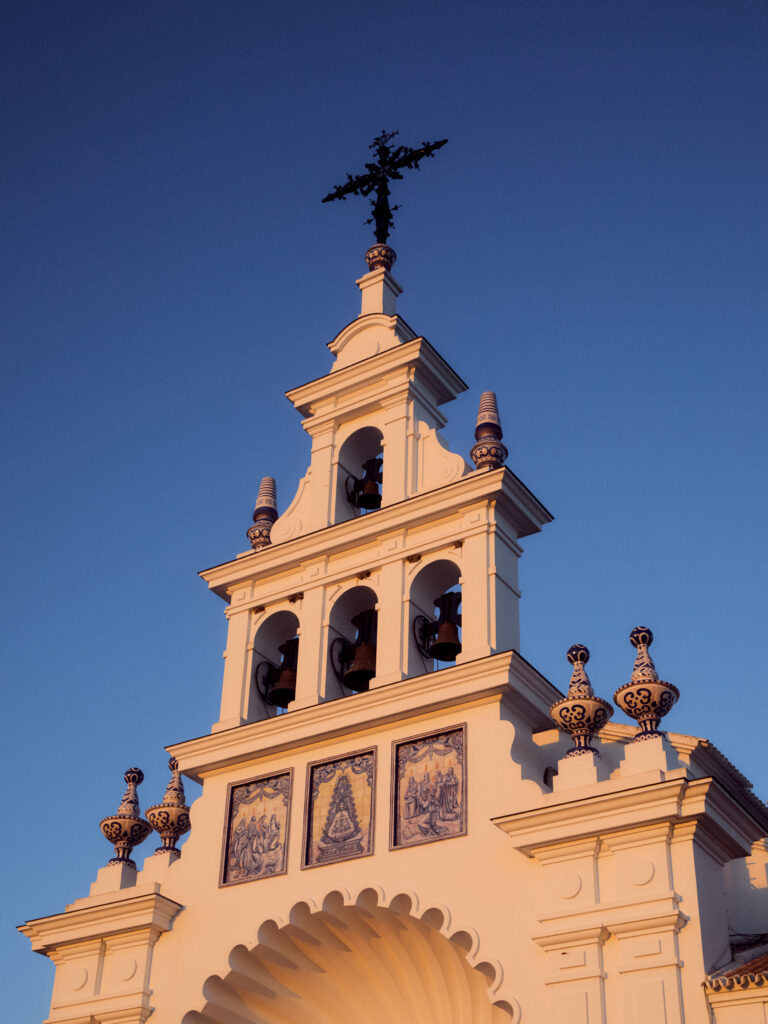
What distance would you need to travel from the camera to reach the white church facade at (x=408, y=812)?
1312 cm

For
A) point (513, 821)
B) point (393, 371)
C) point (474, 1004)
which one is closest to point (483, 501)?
point (393, 371)

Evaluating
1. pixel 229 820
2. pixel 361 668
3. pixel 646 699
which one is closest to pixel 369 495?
pixel 361 668

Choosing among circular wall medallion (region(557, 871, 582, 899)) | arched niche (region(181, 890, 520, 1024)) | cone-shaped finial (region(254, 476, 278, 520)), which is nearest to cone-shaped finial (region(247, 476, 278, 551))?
cone-shaped finial (region(254, 476, 278, 520))

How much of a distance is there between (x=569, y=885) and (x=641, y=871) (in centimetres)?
78

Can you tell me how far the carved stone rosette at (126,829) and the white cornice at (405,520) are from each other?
10.9 feet

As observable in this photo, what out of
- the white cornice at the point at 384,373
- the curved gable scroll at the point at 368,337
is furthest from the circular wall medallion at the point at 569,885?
the curved gable scroll at the point at 368,337

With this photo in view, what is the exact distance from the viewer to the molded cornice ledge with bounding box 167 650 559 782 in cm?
1518

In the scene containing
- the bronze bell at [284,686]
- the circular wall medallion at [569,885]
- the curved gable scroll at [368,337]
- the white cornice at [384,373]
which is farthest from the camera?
the curved gable scroll at [368,337]

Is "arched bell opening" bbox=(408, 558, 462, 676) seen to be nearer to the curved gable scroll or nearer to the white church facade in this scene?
the white church facade

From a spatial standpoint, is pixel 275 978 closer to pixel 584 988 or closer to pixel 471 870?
pixel 471 870

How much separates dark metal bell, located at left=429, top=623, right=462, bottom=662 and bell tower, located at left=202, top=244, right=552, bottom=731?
0.08 ft

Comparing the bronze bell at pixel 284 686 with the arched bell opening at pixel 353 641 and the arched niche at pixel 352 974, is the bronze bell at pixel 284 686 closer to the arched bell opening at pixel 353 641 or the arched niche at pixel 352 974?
the arched bell opening at pixel 353 641

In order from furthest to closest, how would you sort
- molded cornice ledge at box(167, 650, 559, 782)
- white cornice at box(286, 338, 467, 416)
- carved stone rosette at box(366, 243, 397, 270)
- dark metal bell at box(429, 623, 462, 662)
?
carved stone rosette at box(366, 243, 397, 270) → white cornice at box(286, 338, 467, 416) → dark metal bell at box(429, 623, 462, 662) → molded cornice ledge at box(167, 650, 559, 782)

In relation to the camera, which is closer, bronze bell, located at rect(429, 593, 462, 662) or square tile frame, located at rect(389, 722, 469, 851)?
square tile frame, located at rect(389, 722, 469, 851)
